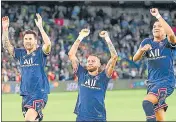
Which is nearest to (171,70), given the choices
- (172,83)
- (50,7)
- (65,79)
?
(172,83)

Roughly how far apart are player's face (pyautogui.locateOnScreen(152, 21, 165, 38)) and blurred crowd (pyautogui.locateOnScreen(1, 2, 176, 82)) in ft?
52.2

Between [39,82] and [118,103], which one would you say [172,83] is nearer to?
[39,82]

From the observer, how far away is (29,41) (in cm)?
978

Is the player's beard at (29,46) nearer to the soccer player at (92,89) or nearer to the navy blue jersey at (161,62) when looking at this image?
the soccer player at (92,89)

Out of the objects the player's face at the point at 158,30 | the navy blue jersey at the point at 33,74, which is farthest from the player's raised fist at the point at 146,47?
the navy blue jersey at the point at 33,74

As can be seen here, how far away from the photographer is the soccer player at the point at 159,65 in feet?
32.0

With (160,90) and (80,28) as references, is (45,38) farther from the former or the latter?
(80,28)

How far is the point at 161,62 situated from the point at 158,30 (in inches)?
24.9

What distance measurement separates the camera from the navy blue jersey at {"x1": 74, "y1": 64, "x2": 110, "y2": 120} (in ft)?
28.7

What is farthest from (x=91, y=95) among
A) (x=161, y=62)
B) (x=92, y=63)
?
(x=161, y=62)

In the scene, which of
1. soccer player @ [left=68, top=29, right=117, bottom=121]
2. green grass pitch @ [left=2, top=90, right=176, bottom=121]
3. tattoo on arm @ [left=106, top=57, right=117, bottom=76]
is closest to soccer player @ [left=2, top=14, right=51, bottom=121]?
soccer player @ [left=68, top=29, right=117, bottom=121]

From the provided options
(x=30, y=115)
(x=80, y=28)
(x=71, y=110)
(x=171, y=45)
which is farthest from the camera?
(x=80, y=28)

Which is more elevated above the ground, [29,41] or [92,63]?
[29,41]

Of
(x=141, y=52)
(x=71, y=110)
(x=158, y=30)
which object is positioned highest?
(x=158, y=30)
